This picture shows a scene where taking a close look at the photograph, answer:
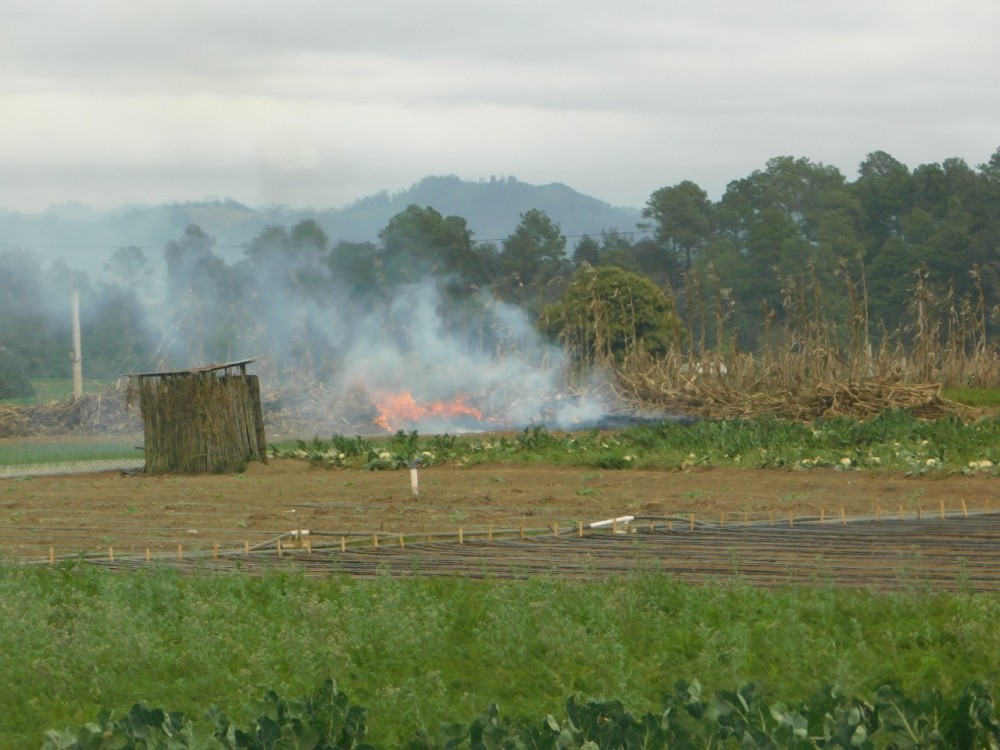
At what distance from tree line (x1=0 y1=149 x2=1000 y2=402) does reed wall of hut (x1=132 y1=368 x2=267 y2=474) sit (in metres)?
12.0

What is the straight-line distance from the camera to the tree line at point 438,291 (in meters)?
36.8

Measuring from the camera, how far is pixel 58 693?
8070mm

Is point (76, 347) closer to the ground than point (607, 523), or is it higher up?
higher up

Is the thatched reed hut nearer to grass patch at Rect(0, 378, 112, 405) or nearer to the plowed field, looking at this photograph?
the plowed field

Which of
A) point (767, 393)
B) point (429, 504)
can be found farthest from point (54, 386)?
point (429, 504)

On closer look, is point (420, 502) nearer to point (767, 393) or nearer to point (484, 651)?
point (484, 651)

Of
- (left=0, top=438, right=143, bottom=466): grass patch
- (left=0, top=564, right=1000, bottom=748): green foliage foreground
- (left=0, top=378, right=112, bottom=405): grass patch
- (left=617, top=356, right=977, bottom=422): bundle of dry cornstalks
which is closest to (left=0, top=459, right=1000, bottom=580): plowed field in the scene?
(left=0, top=564, right=1000, bottom=748): green foliage foreground

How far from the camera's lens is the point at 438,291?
40906 millimetres

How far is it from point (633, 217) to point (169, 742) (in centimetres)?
17854

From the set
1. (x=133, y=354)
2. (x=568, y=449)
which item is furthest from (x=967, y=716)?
(x=133, y=354)

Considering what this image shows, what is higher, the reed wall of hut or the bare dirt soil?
the reed wall of hut

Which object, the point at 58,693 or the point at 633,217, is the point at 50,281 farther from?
the point at 633,217

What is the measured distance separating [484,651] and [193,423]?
1521cm

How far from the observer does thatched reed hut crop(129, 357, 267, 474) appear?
2288 cm
